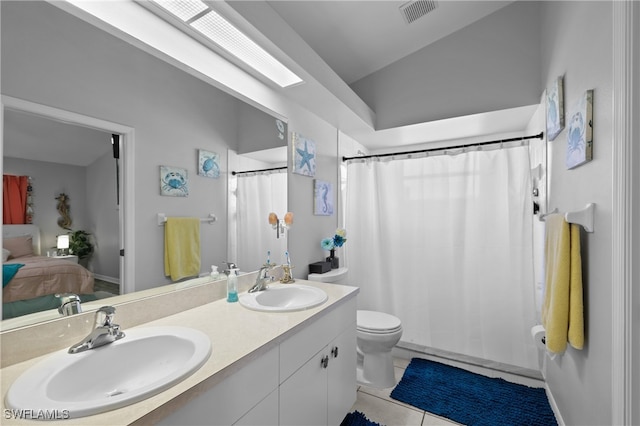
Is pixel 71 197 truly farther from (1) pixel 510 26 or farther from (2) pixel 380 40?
(1) pixel 510 26

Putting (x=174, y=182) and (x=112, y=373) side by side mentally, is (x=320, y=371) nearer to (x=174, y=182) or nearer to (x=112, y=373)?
(x=112, y=373)

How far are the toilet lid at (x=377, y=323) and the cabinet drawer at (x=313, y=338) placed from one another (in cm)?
40

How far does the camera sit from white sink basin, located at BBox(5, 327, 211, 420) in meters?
0.62

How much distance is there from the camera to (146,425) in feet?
1.98

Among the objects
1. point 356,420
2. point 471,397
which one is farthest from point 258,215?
point 471,397

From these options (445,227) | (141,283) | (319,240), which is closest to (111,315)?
(141,283)

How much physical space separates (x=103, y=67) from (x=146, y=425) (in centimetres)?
121

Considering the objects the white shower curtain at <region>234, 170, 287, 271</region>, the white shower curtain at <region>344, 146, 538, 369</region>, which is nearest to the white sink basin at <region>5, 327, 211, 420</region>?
the white shower curtain at <region>234, 170, 287, 271</region>

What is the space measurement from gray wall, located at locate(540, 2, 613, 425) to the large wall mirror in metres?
1.73

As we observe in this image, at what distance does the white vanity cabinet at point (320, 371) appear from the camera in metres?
1.15

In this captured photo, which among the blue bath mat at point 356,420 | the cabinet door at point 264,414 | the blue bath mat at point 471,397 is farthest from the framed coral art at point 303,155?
the blue bath mat at point 471,397

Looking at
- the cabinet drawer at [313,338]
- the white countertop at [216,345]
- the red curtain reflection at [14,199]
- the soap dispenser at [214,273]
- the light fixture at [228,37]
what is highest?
the light fixture at [228,37]

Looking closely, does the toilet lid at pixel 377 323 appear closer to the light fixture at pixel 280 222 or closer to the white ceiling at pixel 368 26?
the light fixture at pixel 280 222

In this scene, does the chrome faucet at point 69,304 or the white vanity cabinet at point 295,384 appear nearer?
the white vanity cabinet at point 295,384
